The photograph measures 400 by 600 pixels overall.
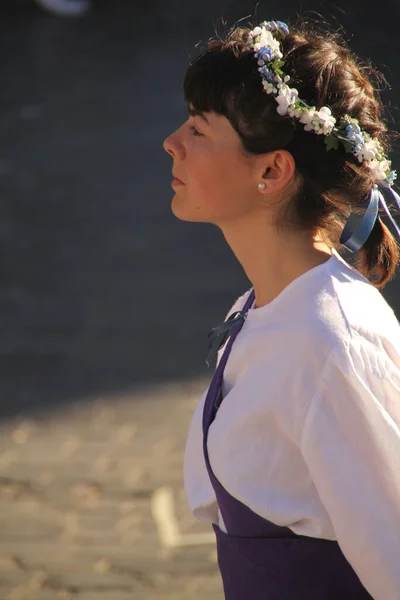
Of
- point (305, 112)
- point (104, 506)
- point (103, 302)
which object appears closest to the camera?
point (305, 112)

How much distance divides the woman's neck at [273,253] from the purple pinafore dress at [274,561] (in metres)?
0.24

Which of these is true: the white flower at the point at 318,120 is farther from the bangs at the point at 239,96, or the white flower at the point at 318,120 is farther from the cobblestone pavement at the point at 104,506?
the cobblestone pavement at the point at 104,506

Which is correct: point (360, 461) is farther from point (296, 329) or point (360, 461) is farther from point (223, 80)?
point (223, 80)

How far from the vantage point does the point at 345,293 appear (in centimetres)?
162

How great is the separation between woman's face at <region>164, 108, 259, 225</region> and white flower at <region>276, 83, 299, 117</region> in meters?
0.11

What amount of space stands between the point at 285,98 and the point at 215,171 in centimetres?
19

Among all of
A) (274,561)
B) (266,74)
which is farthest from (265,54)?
(274,561)

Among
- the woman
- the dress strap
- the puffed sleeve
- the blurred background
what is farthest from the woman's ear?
the blurred background

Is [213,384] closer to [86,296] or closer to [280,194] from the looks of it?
[280,194]

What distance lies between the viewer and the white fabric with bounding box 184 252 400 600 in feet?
4.76

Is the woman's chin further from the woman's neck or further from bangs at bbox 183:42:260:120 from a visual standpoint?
bangs at bbox 183:42:260:120

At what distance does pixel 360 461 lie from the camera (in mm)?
1460

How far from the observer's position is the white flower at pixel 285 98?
1.67 metres

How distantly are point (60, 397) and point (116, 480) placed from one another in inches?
26.6
